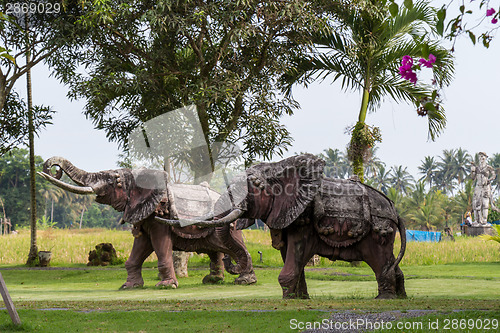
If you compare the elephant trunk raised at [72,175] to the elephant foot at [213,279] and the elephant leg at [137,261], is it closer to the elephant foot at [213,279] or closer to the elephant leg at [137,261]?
the elephant leg at [137,261]

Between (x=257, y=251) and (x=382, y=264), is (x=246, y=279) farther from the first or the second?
(x=257, y=251)

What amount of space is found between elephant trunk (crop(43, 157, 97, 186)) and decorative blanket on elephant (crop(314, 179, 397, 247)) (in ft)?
14.5

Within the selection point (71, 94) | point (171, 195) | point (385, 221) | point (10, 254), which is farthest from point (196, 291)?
point (10, 254)

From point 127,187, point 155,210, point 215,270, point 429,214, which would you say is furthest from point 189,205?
point 429,214

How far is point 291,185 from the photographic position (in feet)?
28.8

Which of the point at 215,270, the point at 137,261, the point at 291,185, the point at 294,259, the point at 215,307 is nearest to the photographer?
the point at 215,307

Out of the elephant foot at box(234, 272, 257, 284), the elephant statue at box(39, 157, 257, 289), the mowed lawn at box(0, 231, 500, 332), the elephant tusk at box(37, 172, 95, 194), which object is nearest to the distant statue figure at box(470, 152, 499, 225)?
the mowed lawn at box(0, 231, 500, 332)

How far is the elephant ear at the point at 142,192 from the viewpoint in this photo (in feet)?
36.4

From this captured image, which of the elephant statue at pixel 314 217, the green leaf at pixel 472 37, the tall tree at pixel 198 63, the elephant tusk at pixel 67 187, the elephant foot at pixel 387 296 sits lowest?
the elephant foot at pixel 387 296

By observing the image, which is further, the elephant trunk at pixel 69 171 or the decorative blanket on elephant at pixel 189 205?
the decorative blanket on elephant at pixel 189 205

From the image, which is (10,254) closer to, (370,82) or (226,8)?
(226,8)

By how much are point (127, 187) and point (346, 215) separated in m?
4.53

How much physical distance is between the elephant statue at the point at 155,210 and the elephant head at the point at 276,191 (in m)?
2.16

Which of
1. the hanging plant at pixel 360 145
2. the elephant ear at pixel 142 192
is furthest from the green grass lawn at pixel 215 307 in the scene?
the hanging plant at pixel 360 145
